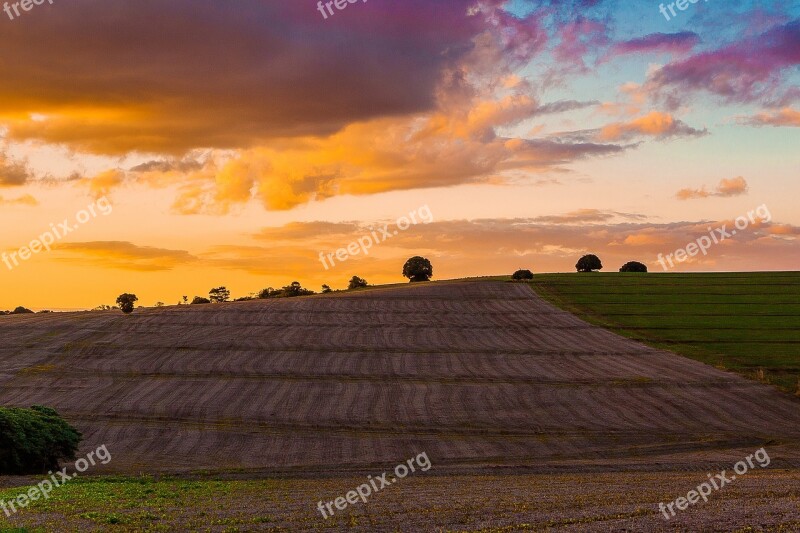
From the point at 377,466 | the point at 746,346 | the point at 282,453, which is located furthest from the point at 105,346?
the point at 746,346

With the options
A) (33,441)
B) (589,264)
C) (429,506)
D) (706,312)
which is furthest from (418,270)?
(429,506)

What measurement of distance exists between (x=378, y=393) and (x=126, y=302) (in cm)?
5136

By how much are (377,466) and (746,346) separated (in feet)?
166

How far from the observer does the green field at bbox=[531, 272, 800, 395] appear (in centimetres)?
7406

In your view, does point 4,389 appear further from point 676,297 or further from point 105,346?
point 676,297

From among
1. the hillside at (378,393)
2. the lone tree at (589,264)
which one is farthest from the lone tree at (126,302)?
the lone tree at (589,264)

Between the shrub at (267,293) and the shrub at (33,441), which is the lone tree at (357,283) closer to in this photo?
the shrub at (267,293)

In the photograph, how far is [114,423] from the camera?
53844 millimetres

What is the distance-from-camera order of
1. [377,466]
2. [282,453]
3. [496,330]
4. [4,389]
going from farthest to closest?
[496,330], [4,389], [282,453], [377,466]

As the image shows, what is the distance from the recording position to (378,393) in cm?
6094

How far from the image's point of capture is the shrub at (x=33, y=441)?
4050 cm

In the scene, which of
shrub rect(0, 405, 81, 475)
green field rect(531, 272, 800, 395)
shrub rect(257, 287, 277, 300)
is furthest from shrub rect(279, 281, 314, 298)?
shrub rect(0, 405, 81, 475)

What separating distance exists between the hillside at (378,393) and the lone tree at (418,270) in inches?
2294

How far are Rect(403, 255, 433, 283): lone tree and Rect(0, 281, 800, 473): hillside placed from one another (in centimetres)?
5826
